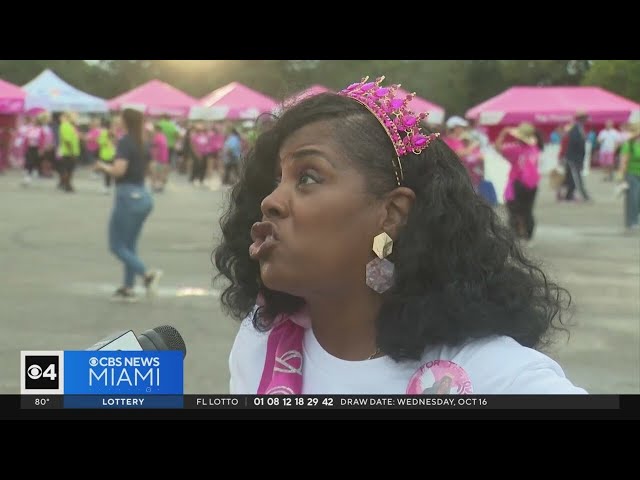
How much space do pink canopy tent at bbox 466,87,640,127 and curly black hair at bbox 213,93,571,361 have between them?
205 centimetres

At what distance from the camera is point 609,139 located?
9047mm

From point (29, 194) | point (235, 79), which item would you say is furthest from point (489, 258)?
point (29, 194)

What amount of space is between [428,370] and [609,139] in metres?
7.68

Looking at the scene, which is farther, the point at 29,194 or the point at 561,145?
the point at 29,194

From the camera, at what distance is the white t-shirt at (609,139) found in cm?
822

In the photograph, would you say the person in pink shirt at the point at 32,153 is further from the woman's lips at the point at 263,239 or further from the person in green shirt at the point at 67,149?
the woman's lips at the point at 263,239

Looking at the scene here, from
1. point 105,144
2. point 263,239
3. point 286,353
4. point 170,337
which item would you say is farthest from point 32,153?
point 263,239

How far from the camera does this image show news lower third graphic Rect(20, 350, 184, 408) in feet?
7.29

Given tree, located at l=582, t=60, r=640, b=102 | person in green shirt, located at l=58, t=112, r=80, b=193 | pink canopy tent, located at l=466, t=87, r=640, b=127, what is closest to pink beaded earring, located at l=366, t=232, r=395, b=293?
tree, located at l=582, t=60, r=640, b=102

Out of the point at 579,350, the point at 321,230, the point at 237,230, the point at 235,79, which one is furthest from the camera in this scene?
the point at 579,350

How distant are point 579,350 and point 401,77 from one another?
309 cm

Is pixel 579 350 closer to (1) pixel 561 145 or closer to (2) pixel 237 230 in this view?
(2) pixel 237 230

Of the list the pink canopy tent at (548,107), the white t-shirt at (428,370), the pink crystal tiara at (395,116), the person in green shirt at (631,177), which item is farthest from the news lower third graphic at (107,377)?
the person in green shirt at (631,177)

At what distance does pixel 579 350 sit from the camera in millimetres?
5164
